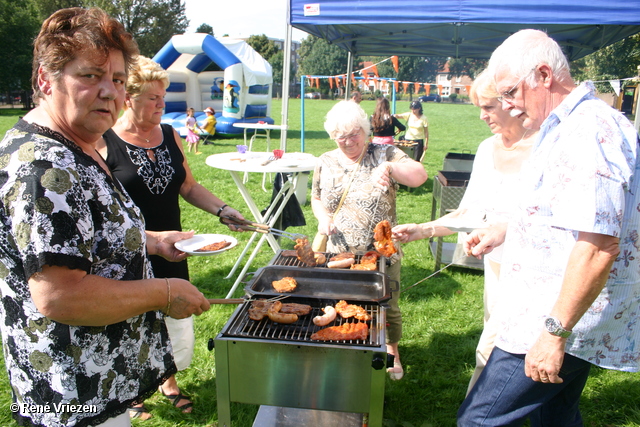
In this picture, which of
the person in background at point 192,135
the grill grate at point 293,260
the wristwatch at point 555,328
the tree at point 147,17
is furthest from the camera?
the tree at point 147,17

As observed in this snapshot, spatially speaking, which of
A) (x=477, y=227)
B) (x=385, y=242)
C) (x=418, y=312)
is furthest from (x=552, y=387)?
(x=418, y=312)

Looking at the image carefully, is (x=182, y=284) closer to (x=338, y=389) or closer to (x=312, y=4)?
(x=338, y=389)

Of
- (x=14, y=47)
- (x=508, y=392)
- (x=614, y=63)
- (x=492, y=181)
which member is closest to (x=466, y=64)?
(x=614, y=63)

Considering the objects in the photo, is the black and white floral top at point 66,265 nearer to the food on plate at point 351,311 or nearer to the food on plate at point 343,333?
the food on plate at point 343,333

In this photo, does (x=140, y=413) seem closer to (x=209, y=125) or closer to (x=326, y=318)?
(x=326, y=318)

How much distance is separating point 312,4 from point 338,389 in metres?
4.02

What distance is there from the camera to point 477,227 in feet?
7.53

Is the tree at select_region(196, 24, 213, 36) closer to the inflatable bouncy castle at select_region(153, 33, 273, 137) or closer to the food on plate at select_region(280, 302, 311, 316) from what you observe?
the inflatable bouncy castle at select_region(153, 33, 273, 137)

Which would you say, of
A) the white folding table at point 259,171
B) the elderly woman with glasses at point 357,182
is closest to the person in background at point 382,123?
the white folding table at point 259,171

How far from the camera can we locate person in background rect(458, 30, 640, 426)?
4.52ft

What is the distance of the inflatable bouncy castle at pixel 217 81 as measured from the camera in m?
14.9

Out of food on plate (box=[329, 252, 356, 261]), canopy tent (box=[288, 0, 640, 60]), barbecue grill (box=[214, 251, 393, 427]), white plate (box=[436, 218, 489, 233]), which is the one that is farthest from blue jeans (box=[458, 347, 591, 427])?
canopy tent (box=[288, 0, 640, 60])

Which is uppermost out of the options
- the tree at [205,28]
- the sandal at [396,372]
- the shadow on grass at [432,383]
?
the tree at [205,28]

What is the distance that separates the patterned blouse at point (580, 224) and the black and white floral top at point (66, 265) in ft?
4.62
